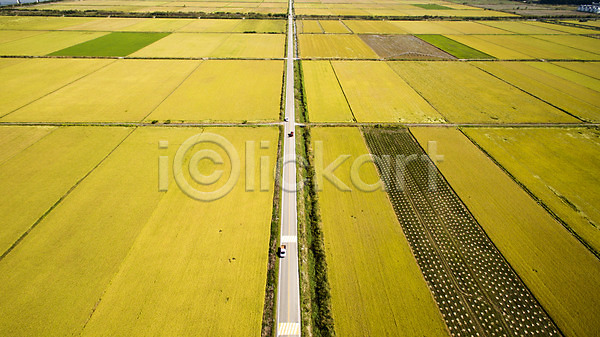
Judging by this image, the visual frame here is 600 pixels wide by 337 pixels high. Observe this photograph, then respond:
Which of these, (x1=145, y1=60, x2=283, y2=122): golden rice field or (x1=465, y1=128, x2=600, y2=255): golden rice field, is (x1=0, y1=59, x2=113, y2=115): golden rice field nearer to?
(x1=145, y1=60, x2=283, y2=122): golden rice field

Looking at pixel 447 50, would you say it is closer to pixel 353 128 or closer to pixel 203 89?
pixel 353 128

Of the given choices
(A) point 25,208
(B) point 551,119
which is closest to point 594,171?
(B) point 551,119

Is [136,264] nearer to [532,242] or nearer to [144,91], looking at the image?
[532,242]

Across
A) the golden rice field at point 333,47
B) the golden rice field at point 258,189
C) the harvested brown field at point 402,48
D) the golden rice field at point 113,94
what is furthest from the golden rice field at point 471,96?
the golden rice field at point 113,94

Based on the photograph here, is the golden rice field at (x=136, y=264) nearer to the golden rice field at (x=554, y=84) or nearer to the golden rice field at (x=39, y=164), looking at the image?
the golden rice field at (x=39, y=164)

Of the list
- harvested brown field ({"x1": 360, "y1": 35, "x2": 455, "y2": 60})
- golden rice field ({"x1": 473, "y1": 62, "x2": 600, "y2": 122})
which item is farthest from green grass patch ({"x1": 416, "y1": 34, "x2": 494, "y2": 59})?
golden rice field ({"x1": 473, "y1": 62, "x2": 600, "y2": 122})

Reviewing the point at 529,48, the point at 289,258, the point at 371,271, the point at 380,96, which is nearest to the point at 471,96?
the point at 380,96

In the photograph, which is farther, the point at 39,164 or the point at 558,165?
the point at 558,165
